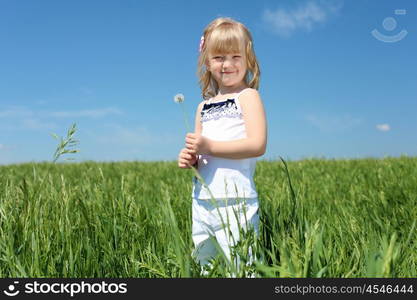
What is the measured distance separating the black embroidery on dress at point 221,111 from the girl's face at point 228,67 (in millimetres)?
106

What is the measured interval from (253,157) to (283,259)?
80 centimetres

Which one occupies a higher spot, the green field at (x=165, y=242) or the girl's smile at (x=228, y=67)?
the girl's smile at (x=228, y=67)

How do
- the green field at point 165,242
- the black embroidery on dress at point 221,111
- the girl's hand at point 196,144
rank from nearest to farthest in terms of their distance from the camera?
the green field at point 165,242 < the girl's hand at point 196,144 < the black embroidery on dress at point 221,111

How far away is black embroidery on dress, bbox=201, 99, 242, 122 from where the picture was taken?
2322mm

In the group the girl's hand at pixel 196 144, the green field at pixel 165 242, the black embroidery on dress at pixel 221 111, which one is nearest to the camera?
the green field at pixel 165 242

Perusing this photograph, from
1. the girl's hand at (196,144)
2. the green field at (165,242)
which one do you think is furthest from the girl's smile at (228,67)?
the green field at (165,242)

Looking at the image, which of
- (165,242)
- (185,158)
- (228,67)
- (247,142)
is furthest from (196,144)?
(165,242)

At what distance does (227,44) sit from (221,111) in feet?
1.14

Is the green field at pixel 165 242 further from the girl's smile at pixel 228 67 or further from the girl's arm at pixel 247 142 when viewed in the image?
the girl's smile at pixel 228 67

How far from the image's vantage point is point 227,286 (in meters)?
1.53

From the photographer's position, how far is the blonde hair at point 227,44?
7.66 ft

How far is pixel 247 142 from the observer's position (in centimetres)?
219

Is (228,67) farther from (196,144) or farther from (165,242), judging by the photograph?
(165,242)

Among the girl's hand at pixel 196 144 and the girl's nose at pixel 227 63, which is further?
the girl's nose at pixel 227 63
